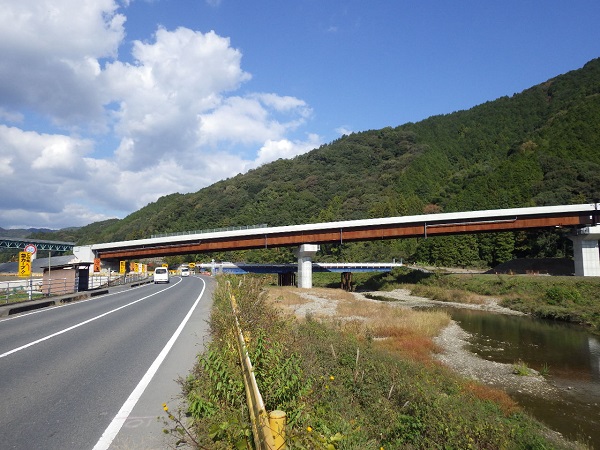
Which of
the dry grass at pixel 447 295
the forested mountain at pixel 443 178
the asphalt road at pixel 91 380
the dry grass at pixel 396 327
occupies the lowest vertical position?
the dry grass at pixel 447 295

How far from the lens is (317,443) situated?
3711mm

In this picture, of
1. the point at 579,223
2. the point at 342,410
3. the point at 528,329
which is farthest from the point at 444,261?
the point at 342,410

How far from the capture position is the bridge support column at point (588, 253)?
4706 centimetres

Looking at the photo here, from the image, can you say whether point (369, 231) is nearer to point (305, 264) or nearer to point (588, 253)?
point (305, 264)

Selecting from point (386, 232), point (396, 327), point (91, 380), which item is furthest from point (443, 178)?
point (91, 380)

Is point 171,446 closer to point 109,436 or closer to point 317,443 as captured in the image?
point 109,436

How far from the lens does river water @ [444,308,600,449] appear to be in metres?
11.3

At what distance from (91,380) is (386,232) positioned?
50490 millimetres

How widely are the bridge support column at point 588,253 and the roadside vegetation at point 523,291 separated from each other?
5.90 m

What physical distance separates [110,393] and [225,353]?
2.18 metres

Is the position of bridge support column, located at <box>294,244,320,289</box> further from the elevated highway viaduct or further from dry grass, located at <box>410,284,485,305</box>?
dry grass, located at <box>410,284,485,305</box>

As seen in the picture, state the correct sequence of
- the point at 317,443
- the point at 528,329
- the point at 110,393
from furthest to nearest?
the point at 528,329
the point at 110,393
the point at 317,443

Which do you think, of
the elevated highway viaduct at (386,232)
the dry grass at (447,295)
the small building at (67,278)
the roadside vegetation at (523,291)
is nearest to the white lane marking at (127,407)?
the small building at (67,278)

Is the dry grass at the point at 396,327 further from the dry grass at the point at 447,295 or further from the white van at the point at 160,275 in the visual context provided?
the white van at the point at 160,275
